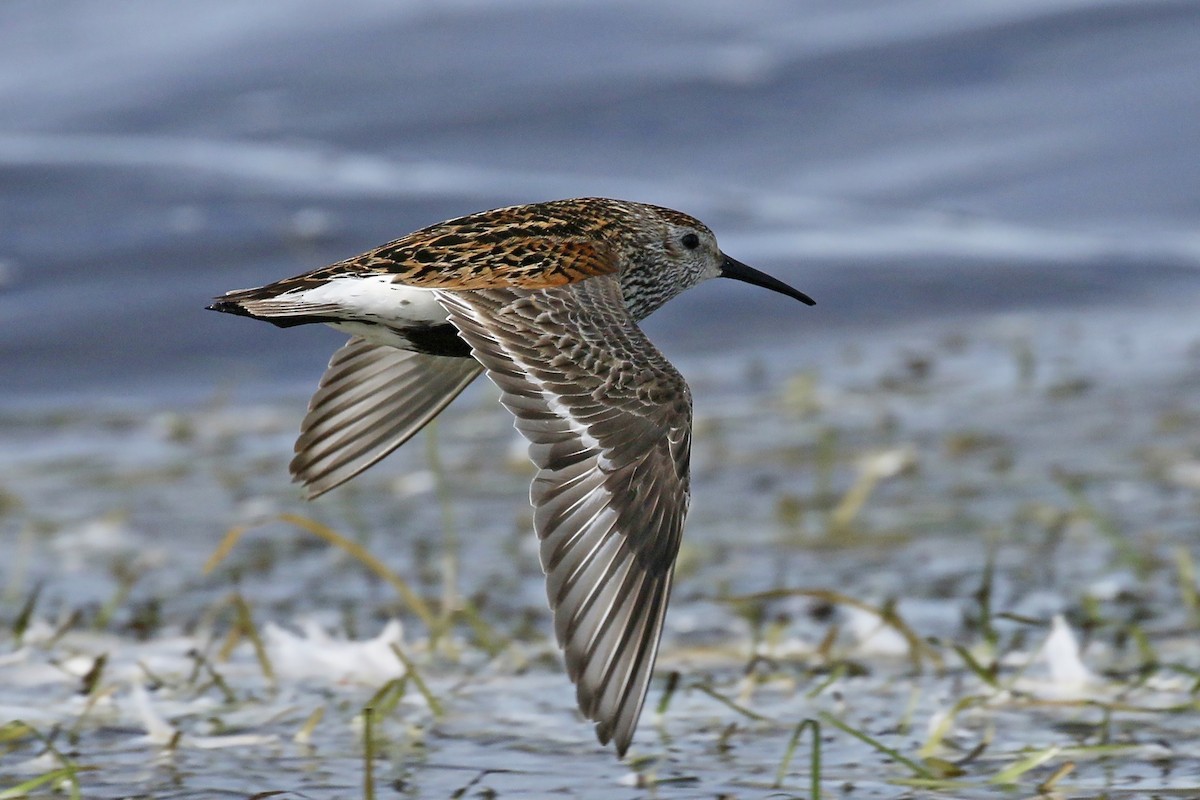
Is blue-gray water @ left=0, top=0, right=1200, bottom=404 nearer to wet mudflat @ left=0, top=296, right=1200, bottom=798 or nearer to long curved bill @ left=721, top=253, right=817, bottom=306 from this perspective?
wet mudflat @ left=0, top=296, right=1200, bottom=798

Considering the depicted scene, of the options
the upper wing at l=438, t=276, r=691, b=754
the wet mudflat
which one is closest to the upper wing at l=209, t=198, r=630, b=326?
the upper wing at l=438, t=276, r=691, b=754

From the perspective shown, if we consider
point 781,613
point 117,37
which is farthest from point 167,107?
point 781,613

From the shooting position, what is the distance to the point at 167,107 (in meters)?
12.6

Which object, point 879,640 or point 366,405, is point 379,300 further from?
point 879,640

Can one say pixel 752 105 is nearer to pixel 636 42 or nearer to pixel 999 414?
pixel 636 42

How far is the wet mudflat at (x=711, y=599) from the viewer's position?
4105mm

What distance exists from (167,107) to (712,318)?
4516mm

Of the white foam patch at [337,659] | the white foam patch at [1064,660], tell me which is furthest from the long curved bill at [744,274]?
the white foam patch at [337,659]

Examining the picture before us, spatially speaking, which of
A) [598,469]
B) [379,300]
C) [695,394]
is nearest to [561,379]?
[598,469]

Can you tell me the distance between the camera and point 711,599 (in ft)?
16.3

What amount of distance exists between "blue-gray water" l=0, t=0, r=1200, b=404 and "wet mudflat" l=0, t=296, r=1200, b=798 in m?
0.96

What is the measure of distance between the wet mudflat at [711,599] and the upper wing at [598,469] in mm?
437

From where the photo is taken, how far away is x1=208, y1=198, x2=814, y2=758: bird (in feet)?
11.9

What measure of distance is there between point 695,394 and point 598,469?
4780 millimetres
